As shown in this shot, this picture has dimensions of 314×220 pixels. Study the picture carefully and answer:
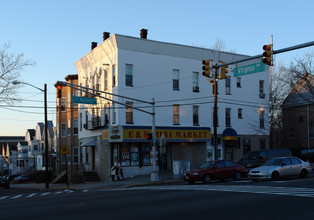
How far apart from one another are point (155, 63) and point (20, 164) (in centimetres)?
6578

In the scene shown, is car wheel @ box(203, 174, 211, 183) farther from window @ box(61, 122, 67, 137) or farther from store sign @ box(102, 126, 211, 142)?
window @ box(61, 122, 67, 137)

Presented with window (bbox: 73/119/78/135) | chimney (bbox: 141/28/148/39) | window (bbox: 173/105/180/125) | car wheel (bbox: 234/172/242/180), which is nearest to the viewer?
car wheel (bbox: 234/172/242/180)

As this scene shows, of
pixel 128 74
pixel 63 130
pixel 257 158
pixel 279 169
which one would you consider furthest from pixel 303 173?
pixel 63 130

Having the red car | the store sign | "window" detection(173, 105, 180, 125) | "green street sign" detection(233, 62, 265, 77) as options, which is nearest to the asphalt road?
"green street sign" detection(233, 62, 265, 77)

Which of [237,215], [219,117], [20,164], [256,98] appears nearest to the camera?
[237,215]

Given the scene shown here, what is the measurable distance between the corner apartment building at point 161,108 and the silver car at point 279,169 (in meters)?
12.2

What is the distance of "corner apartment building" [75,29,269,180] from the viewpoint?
113 feet

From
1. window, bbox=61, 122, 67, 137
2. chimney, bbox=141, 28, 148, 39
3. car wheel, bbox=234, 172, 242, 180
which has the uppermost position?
chimney, bbox=141, 28, 148, 39

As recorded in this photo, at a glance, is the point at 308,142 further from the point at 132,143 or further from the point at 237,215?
the point at 237,215

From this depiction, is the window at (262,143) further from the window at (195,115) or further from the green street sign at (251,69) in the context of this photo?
the green street sign at (251,69)

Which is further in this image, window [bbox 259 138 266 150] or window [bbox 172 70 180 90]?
window [bbox 259 138 266 150]

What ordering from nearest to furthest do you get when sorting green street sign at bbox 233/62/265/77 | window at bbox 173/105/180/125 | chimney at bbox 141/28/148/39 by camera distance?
1. green street sign at bbox 233/62/265/77
2. window at bbox 173/105/180/125
3. chimney at bbox 141/28/148/39

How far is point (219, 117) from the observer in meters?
39.9

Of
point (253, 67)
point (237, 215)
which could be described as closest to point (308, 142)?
point (253, 67)
